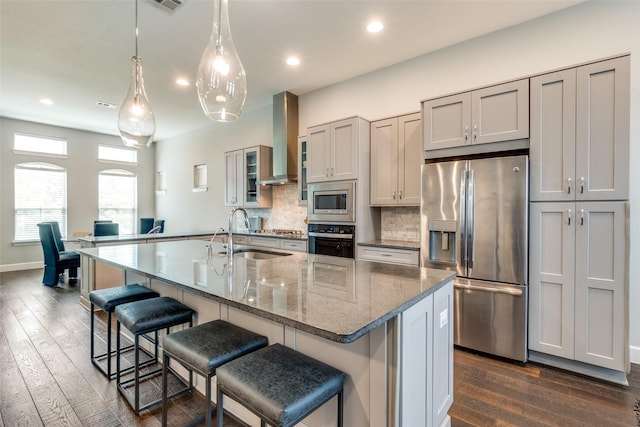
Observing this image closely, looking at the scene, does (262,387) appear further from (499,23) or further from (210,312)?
(499,23)

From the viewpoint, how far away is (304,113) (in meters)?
4.84

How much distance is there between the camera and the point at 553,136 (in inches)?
97.8

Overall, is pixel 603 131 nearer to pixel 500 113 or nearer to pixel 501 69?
pixel 500 113

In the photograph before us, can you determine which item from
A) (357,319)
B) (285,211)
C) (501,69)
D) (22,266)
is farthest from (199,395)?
(22,266)

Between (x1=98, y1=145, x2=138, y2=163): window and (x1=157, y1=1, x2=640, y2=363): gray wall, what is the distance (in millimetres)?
3790

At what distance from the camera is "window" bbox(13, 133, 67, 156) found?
6316 mm

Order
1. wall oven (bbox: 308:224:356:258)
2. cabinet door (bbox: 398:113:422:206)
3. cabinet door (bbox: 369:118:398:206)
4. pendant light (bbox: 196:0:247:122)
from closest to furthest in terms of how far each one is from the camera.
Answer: pendant light (bbox: 196:0:247:122) → cabinet door (bbox: 398:113:422:206) → cabinet door (bbox: 369:118:398:206) → wall oven (bbox: 308:224:356:258)

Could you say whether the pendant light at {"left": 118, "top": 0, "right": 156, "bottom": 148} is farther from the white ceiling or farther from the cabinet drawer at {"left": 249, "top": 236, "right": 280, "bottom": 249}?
the cabinet drawer at {"left": 249, "top": 236, "right": 280, "bottom": 249}

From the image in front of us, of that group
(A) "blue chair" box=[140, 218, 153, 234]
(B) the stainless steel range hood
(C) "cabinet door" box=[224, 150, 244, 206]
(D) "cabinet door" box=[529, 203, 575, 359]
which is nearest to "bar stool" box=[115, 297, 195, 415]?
(D) "cabinet door" box=[529, 203, 575, 359]

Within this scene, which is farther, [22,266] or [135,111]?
[22,266]

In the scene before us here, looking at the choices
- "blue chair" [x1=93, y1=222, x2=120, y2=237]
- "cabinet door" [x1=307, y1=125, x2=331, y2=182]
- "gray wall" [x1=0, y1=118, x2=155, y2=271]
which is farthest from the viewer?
"gray wall" [x1=0, y1=118, x2=155, y2=271]

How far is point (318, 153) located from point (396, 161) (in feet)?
3.50

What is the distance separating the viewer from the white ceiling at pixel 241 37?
2.76 metres

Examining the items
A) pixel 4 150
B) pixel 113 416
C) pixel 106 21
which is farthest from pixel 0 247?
pixel 113 416
